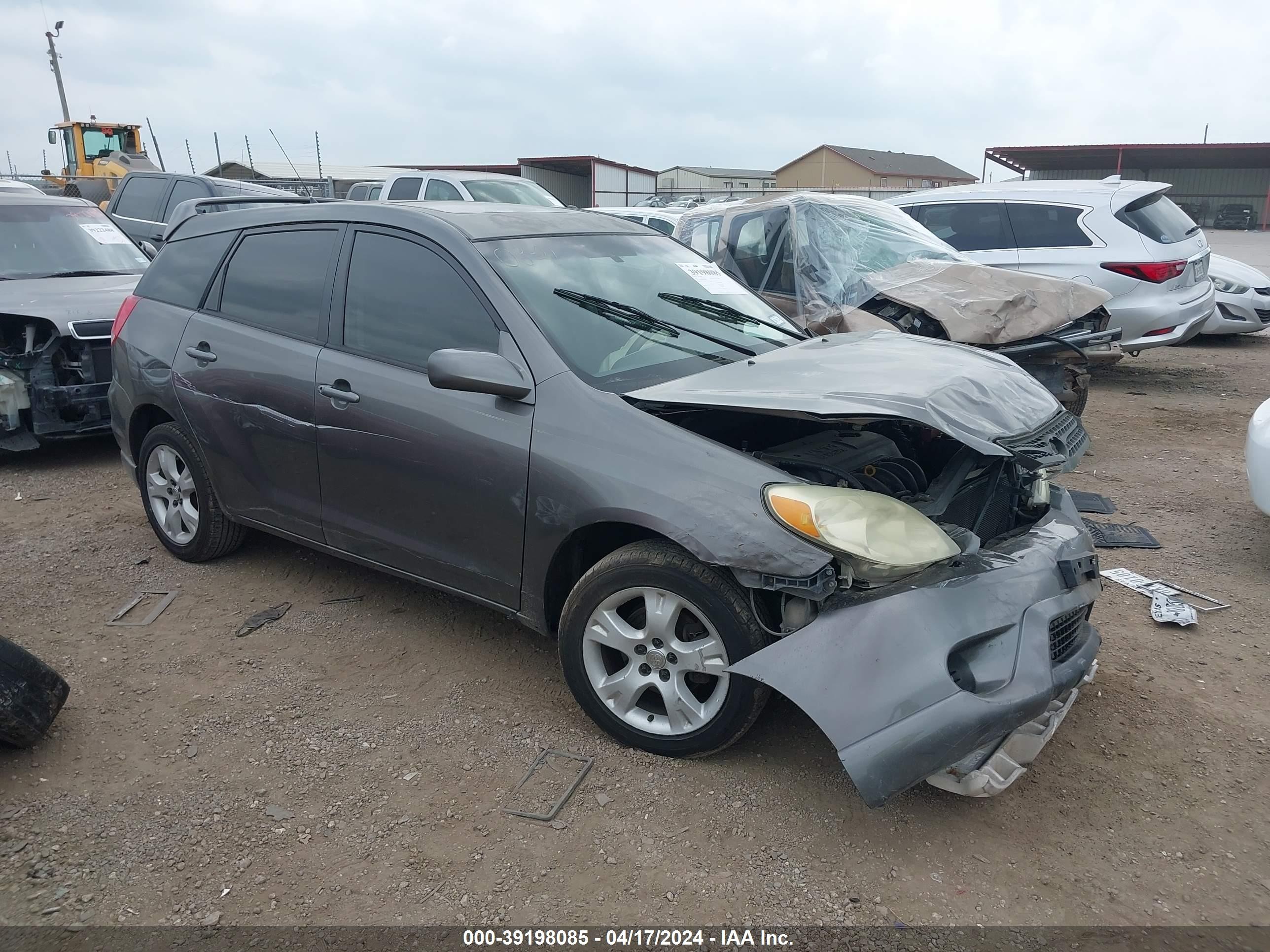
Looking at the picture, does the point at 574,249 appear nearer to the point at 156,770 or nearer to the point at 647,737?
the point at 647,737

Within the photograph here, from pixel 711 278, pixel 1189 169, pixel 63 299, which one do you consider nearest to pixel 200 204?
pixel 63 299

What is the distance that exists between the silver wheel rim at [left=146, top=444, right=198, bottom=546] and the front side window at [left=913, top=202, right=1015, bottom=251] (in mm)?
6989

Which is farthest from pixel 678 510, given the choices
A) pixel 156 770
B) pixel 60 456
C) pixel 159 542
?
pixel 60 456

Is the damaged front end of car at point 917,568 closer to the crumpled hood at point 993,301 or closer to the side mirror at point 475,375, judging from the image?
→ the side mirror at point 475,375

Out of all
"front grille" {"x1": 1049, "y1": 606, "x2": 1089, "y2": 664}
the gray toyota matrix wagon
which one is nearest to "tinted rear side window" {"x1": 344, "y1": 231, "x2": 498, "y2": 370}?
the gray toyota matrix wagon

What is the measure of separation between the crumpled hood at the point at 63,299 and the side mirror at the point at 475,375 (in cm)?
430

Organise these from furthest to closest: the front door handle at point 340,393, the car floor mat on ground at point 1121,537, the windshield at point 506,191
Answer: the windshield at point 506,191 < the car floor mat on ground at point 1121,537 < the front door handle at point 340,393

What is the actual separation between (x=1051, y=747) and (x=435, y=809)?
2054 mm

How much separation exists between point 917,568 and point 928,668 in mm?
319

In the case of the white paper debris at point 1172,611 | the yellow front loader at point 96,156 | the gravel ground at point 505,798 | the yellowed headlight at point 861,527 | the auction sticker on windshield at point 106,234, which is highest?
the yellow front loader at point 96,156

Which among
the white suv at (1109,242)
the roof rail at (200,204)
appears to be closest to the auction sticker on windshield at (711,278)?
the roof rail at (200,204)

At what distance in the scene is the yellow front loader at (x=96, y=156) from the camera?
22.6m

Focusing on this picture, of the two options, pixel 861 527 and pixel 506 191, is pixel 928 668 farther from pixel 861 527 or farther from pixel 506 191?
pixel 506 191

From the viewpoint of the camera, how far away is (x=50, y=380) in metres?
6.39
